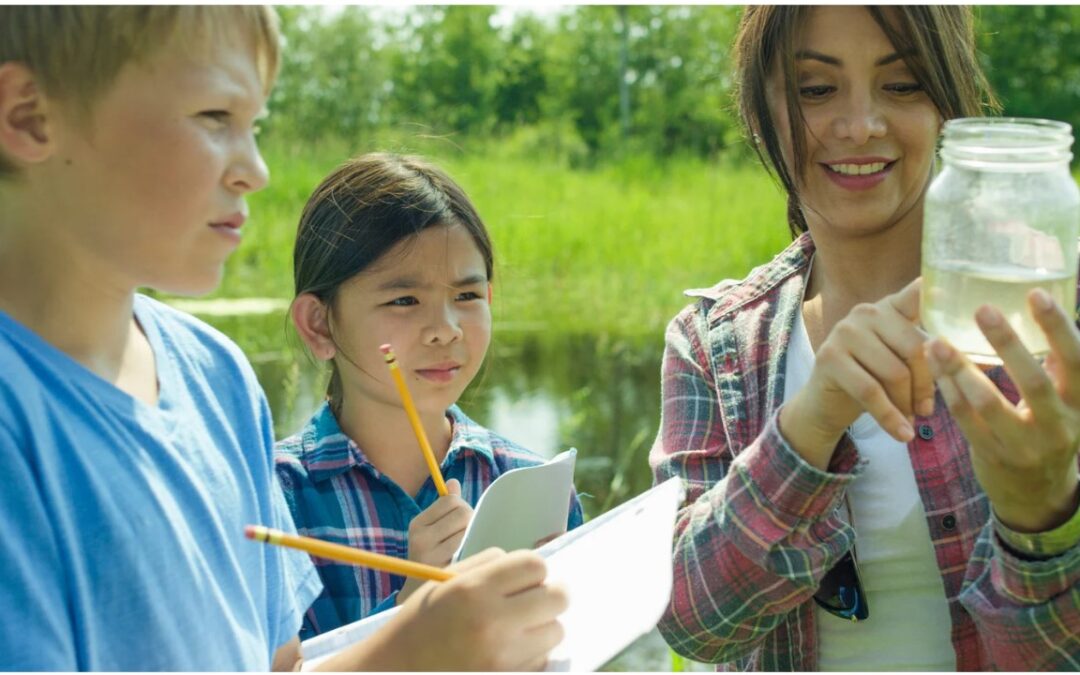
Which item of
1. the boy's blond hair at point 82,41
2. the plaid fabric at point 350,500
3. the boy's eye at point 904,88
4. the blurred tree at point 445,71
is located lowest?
the plaid fabric at point 350,500

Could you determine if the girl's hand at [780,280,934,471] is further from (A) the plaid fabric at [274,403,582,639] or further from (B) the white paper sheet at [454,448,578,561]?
(A) the plaid fabric at [274,403,582,639]

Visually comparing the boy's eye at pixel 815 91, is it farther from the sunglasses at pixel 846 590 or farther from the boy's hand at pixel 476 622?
the boy's hand at pixel 476 622

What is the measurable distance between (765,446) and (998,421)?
0.33 m

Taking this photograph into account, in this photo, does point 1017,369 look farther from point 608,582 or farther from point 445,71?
point 445,71

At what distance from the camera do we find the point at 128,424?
1.19 m

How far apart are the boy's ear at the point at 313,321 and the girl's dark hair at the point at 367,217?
0.5 inches

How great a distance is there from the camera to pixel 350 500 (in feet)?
6.31

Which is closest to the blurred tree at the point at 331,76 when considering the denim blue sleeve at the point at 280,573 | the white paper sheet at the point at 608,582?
the denim blue sleeve at the point at 280,573

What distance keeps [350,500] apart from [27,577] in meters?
0.87

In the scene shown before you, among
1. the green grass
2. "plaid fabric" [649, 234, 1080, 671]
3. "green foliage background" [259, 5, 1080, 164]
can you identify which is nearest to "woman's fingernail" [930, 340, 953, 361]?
"plaid fabric" [649, 234, 1080, 671]

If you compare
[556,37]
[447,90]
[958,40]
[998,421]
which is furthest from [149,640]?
[556,37]

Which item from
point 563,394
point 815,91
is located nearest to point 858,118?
point 815,91

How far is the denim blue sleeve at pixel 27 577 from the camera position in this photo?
3.49 feet

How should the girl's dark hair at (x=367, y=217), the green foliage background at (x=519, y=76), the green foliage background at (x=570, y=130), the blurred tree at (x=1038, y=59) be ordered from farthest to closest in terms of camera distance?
the blurred tree at (x=1038, y=59), the green foliage background at (x=519, y=76), the green foliage background at (x=570, y=130), the girl's dark hair at (x=367, y=217)
